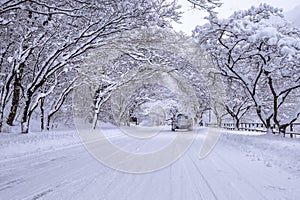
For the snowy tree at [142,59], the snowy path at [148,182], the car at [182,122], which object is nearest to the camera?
the snowy path at [148,182]

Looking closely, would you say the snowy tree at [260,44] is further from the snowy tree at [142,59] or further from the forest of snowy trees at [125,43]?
the snowy tree at [142,59]

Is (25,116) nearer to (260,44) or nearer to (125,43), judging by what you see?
(125,43)

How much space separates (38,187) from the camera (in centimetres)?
586

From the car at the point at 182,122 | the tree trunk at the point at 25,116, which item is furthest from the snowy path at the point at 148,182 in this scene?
the car at the point at 182,122

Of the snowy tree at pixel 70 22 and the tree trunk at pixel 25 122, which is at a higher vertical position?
the snowy tree at pixel 70 22

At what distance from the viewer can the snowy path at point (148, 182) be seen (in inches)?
211

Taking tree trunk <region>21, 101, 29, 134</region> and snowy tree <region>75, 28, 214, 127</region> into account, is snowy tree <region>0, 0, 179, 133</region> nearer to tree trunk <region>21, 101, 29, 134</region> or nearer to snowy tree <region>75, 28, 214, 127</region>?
tree trunk <region>21, 101, 29, 134</region>

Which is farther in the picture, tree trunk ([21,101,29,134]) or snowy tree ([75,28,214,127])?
tree trunk ([21,101,29,134])

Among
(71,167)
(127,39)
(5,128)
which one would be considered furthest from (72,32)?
(71,167)

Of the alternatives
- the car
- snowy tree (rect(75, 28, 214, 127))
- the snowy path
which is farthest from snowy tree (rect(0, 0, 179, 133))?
the car

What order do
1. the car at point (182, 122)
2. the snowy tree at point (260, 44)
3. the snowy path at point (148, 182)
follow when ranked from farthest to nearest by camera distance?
the car at point (182, 122) < the snowy tree at point (260, 44) < the snowy path at point (148, 182)

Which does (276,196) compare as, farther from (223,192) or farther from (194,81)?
(194,81)

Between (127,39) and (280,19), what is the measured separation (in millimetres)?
9893

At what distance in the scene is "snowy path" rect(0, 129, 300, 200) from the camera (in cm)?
536
